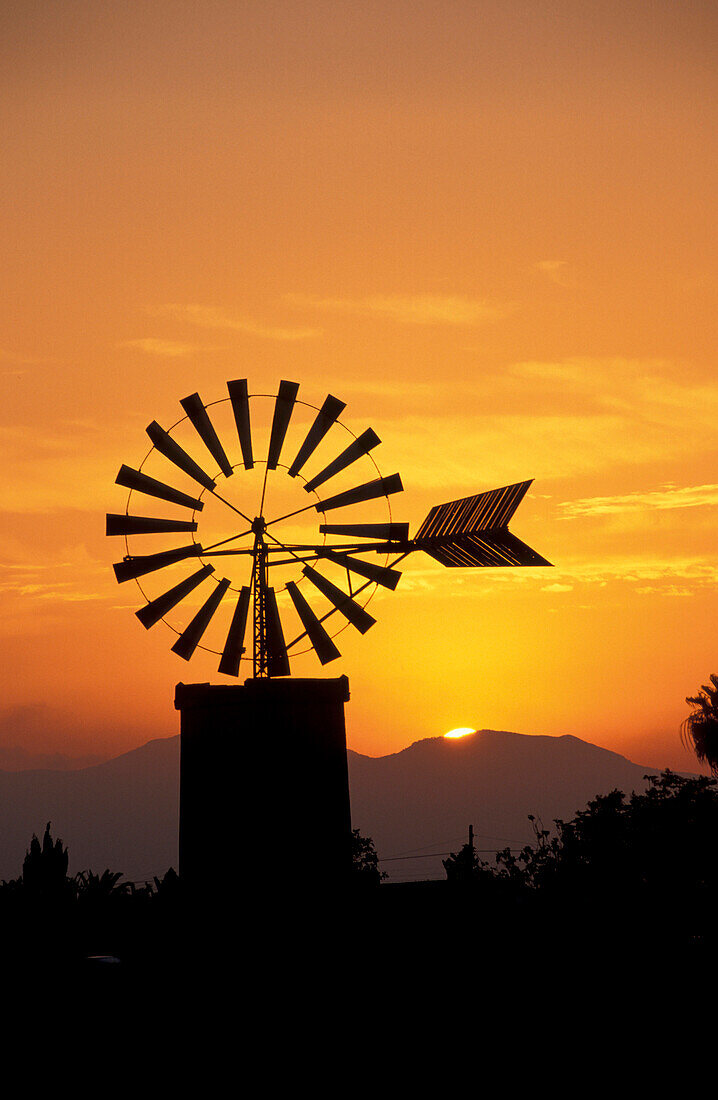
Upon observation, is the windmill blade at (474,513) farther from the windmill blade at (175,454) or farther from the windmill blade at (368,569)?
the windmill blade at (175,454)

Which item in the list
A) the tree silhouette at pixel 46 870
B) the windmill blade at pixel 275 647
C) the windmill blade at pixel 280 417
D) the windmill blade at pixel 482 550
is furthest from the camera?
the tree silhouette at pixel 46 870

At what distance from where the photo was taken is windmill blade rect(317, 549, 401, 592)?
16688 millimetres

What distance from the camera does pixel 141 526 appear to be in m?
16.9

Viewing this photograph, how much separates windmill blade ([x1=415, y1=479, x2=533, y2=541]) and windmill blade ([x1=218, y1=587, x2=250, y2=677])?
8.13ft

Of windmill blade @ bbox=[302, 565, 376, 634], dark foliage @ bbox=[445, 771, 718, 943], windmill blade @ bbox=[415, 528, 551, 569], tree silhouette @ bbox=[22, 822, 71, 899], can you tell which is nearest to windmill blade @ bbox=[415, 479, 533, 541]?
windmill blade @ bbox=[415, 528, 551, 569]

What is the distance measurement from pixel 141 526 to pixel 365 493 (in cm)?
301

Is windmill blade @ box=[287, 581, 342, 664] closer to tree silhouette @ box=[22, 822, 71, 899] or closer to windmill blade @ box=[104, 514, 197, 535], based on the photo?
windmill blade @ box=[104, 514, 197, 535]

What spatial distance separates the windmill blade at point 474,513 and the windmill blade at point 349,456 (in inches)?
47.7

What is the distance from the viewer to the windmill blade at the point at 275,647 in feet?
52.9

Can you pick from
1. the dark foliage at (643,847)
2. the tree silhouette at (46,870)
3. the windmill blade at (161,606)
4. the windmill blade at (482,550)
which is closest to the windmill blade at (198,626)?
the windmill blade at (161,606)

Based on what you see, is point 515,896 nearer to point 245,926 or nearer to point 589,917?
point 589,917

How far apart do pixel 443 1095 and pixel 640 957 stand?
16.4 ft

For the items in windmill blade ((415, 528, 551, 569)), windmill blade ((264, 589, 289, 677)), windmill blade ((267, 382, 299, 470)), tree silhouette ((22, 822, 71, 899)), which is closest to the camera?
windmill blade ((415, 528, 551, 569))

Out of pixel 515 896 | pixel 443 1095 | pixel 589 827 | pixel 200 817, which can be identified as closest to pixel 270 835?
pixel 200 817
